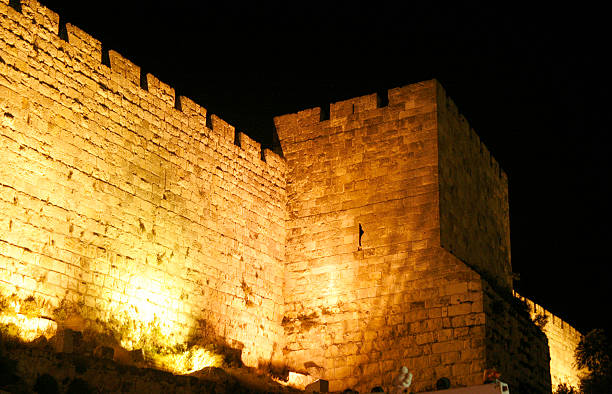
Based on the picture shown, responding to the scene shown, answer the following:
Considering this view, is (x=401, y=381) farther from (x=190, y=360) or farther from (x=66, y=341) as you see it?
(x=190, y=360)

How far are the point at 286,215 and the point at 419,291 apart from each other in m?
3.11

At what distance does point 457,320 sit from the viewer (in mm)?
13555

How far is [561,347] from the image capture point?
71.9 feet

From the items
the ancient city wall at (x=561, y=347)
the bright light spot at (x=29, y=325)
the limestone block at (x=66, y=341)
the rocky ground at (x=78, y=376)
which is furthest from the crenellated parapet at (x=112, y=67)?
the ancient city wall at (x=561, y=347)

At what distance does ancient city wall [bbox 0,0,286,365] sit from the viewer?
11.1m

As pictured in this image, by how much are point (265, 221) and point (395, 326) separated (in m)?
3.00

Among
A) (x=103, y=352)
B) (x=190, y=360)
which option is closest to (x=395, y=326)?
(x=190, y=360)

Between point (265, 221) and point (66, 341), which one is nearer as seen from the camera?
point (66, 341)

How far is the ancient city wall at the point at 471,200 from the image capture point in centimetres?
1488

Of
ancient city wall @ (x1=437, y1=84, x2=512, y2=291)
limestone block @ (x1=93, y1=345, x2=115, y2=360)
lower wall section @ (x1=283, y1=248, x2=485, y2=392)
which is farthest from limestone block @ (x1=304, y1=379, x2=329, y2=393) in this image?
limestone block @ (x1=93, y1=345, x2=115, y2=360)

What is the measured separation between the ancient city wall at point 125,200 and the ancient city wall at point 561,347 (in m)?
8.55

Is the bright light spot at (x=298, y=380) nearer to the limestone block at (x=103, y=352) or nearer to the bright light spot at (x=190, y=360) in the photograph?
the bright light spot at (x=190, y=360)

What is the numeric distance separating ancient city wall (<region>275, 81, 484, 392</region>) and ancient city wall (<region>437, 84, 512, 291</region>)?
0.30 m


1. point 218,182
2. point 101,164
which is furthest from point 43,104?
point 218,182
